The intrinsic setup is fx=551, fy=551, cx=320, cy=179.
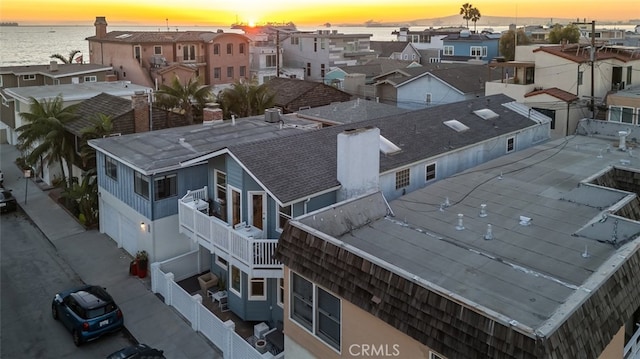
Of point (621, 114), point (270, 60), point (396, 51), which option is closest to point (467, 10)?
point (396, 51)

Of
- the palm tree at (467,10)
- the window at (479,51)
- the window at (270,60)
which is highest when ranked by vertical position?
the palm tree at (467,10)

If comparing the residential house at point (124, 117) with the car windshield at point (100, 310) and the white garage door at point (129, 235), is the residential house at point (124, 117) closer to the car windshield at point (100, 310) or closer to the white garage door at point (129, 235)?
the white garage door at point (129, 235)

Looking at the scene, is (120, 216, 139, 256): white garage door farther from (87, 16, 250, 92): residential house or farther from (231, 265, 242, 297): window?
(87, 16, 250, 92): residential house

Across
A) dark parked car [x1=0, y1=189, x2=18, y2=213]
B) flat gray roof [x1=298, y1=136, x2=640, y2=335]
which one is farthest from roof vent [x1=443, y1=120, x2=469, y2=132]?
dark parked car [x1=0, y1=189, x2=18, y2=213]

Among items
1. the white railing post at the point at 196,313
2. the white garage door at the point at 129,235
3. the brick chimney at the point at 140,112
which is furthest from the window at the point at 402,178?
the brick chimney at the point at 140,112

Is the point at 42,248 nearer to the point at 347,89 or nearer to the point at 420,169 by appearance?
the point at 420,169
